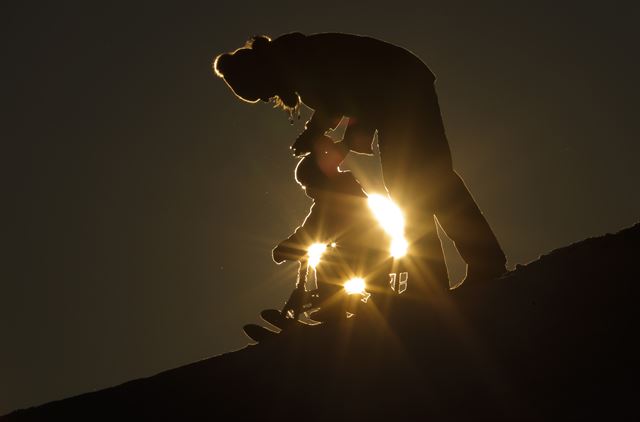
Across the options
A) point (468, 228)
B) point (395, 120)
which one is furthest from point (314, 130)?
point (468, 228)

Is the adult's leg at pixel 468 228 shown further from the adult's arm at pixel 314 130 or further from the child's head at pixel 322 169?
the adult's arm at pixel 314 130

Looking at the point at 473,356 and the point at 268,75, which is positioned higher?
the point at 268,75

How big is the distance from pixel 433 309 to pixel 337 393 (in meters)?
0.68

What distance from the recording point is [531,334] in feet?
13.8

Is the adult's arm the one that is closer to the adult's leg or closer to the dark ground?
the adult's leg

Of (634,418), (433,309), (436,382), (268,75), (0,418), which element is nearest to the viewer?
(634,418)

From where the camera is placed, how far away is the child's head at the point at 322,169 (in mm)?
5797

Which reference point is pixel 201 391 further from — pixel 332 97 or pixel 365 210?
pixel 332 97

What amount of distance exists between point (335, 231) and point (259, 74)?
1.20m

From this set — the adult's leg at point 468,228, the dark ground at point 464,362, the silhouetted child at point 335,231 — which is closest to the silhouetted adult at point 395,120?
the adult's leg at point 468,228

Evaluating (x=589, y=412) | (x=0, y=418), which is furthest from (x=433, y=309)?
(x=0, y=418)

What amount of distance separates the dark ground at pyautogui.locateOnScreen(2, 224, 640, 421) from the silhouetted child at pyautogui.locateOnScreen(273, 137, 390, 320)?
3.11 ft

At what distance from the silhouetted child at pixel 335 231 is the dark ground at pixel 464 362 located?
0.95 metres

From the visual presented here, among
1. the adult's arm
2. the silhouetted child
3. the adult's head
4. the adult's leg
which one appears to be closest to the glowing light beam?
the silhouetted child
